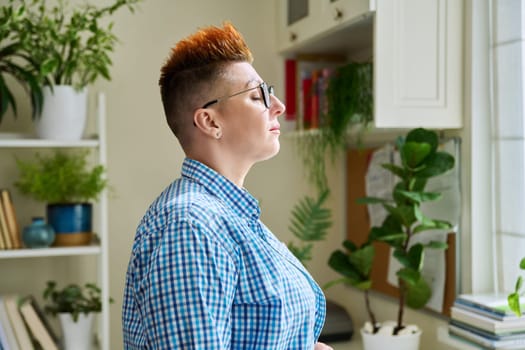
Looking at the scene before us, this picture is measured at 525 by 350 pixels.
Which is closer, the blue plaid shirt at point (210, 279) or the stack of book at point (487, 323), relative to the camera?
the blue plaid shirt at point (210, 279)

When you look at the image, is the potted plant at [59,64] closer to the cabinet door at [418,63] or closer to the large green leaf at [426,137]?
the cabinet door at [418,63]

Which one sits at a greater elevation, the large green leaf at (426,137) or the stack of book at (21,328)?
the large green leaf at (426,137)

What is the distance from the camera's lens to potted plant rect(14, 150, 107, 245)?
7.31ft

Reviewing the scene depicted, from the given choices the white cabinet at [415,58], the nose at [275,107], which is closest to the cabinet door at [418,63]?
the white cabinet at [415,58]

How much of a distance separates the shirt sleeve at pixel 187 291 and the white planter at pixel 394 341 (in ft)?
4.14

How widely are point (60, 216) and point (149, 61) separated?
0.70 metres

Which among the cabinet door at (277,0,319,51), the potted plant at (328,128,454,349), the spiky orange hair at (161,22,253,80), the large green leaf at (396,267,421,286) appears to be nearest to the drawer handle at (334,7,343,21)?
the cabinet door at (277,0,319,51)

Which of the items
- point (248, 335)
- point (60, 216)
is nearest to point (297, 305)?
point (248, 335)

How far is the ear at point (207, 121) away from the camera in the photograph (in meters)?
1.19

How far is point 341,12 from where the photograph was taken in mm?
2154

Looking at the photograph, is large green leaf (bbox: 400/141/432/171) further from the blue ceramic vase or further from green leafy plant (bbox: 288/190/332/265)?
the blue ceramic vase

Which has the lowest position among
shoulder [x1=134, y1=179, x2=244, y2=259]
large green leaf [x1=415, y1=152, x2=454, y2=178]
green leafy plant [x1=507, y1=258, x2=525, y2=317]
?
green leafy plant [x1=507, y1=258, x2=525, y2=317]

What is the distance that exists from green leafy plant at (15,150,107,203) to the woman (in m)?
1.04

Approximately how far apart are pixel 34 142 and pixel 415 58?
117cm
